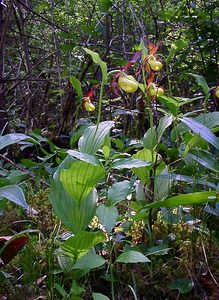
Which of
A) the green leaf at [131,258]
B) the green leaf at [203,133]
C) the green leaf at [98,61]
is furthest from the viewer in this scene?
the green leaf at [203,133]

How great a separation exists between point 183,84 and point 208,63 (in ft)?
2.03

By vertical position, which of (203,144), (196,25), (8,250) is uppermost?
(196,25)

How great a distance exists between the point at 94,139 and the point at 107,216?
27cm

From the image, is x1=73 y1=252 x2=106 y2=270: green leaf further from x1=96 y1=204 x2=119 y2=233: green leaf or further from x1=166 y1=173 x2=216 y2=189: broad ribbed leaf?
x1=166 y1=173 x2=216 y2=189: broad ribbed leaf

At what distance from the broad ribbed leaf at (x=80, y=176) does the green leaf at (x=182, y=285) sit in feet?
1.03

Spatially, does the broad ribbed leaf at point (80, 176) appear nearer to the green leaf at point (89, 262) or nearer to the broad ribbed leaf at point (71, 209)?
the broad ribbed leaf at point (71, 209)

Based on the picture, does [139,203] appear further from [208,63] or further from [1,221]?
[208,63]

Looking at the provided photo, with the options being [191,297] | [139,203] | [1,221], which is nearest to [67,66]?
[1,221]

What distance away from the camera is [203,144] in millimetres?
1391

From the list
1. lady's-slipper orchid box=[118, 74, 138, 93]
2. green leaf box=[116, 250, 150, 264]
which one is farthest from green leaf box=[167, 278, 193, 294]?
lady's-slipper orchid box=[118, 74, 138, 93]

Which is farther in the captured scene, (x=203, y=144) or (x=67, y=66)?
(x=67, y=66)

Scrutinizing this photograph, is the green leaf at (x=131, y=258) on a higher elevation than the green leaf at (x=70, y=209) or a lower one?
lower

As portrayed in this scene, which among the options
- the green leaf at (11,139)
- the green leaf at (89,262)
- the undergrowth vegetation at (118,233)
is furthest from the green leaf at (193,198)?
the green leaf at (11,139)

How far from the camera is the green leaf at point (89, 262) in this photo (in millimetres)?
938
